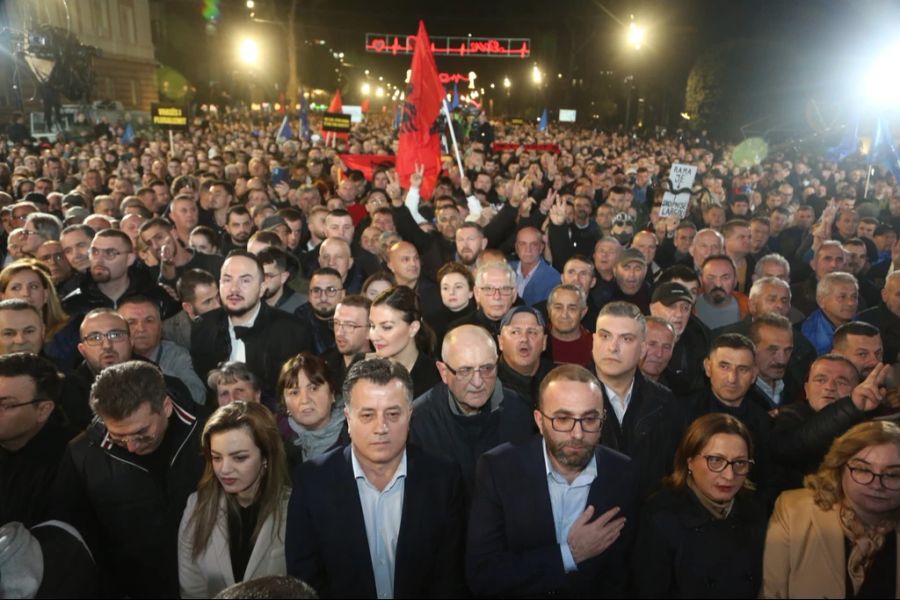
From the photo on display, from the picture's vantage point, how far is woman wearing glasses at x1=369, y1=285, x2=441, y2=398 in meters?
4.41

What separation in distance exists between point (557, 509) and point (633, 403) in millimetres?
1098

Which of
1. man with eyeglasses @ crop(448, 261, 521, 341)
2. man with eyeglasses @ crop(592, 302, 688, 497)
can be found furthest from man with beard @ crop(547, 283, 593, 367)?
man with eyeglasses @ crop(592, 302, 688, 497)

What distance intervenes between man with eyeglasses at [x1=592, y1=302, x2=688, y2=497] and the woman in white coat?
178 cm

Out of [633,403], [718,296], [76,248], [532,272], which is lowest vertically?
[633,403]

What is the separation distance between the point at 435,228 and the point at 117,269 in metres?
4.06

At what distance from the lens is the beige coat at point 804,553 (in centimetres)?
270

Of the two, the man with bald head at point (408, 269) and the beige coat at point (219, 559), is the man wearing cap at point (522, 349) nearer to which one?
the man with bald head at point (408, 269)

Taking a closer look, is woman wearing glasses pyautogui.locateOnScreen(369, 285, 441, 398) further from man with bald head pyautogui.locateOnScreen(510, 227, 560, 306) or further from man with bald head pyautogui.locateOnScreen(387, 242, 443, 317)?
man with bald head pyautogui.locateOnScreen(510, 227, 560, 306)

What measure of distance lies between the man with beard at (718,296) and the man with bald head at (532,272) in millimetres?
1449

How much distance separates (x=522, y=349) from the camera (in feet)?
14.5

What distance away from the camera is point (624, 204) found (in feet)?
33.8

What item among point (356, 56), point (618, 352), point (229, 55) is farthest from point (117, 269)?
point (356, 56)

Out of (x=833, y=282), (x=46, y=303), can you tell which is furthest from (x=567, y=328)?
(x=46, y=303)

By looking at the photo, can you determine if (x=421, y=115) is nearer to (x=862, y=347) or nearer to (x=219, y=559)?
(x=862, y=347)
